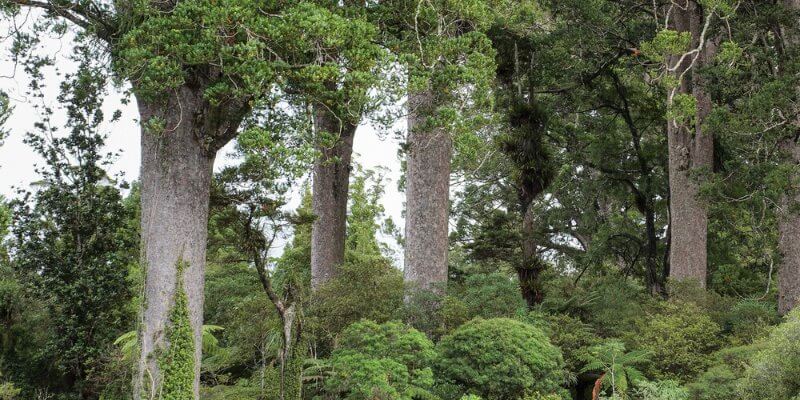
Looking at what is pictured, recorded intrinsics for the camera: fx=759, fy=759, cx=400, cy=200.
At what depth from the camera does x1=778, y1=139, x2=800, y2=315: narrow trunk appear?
1372 centimetres

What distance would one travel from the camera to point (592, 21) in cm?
1588

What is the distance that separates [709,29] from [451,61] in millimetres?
6822

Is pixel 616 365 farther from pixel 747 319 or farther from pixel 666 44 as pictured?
pixel 666 44

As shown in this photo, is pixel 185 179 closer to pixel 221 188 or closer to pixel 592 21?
pixel 221 188

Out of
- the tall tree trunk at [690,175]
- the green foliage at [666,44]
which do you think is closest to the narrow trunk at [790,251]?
the tall tree trunk at [690,175]

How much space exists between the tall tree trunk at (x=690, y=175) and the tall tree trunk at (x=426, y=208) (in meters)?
5.05

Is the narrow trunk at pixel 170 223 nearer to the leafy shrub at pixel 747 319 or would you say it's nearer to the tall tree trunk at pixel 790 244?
the leafy shrub at pixel 747 319

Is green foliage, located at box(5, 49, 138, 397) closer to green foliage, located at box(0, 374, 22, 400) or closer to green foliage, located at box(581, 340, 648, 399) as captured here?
green foliage, located at box(0, 374, 22, 400)

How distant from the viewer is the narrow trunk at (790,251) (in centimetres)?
1372

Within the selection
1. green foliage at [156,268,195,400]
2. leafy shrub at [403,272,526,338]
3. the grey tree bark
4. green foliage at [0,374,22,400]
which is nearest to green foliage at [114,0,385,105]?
the grey tree bark

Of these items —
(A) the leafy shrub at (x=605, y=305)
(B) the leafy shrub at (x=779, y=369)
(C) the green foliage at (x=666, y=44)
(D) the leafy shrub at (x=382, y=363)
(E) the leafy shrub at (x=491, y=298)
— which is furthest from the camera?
(A) the leafy shrub at (x=605, y=305)

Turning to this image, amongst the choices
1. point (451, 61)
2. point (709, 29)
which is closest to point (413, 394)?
point (451, 61)

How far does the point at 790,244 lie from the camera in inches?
548

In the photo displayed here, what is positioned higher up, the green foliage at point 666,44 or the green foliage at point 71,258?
the green foliage at point 666,44
